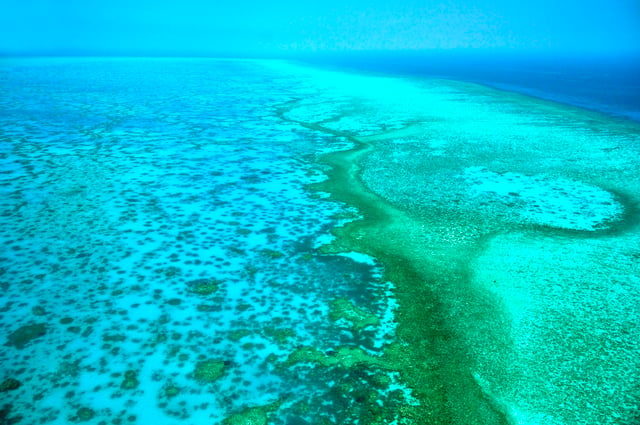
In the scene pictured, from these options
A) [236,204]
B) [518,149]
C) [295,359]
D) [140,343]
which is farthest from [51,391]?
[518,149]

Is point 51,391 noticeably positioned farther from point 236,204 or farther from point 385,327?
point 236,204

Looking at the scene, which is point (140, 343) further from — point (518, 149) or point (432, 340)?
point (518, 149)

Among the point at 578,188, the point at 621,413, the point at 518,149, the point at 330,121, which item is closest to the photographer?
the point at 621,413

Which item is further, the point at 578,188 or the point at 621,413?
the point at 578,188

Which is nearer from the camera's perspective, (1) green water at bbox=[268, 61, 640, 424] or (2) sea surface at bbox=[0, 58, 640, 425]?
(2) sea surface at bbox=[0, 58, 640, 425]

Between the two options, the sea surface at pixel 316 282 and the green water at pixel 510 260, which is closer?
the sea surface at pixel 316 282

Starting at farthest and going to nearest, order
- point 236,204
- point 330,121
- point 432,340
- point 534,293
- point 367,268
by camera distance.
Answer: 1. point 330,121
2. point 236,204
3. point 367,268
4. point 534,293
5. point 432,340

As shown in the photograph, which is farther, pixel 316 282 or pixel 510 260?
pixel 510 260

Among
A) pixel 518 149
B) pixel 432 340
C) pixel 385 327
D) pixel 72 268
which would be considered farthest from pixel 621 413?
pixel 518 149
